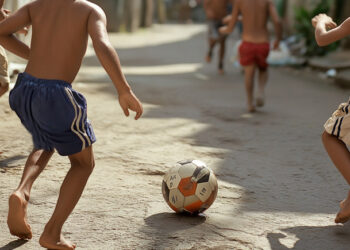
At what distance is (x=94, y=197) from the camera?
392 cm

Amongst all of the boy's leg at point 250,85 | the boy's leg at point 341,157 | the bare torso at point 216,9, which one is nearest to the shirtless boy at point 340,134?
the boy's leg at point 341,157

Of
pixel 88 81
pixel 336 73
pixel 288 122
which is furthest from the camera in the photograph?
pixel 336 73

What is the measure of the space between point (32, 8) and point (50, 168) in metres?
1.68

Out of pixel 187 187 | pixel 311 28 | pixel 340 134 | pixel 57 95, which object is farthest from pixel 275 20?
pixel 311 28

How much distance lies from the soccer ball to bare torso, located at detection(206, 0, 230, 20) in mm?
8309

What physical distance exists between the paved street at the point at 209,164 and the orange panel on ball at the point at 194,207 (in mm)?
64

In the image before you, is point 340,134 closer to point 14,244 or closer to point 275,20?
point 14,244

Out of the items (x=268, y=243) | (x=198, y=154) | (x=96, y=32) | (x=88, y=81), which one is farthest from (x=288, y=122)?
(x=96, y=32)

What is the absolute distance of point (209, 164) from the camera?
193 inches

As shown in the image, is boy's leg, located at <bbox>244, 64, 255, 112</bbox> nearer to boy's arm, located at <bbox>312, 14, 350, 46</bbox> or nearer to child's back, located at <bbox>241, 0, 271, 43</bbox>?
child's back, located at <bbox>241, 0, 271, 43</bbox>

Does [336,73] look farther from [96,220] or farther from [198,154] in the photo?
[96,220]

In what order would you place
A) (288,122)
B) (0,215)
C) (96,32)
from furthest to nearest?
(288,122) → (0,215) → (96,32)

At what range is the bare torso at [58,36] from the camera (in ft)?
9.91

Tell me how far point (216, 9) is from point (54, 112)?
910 centimetres
